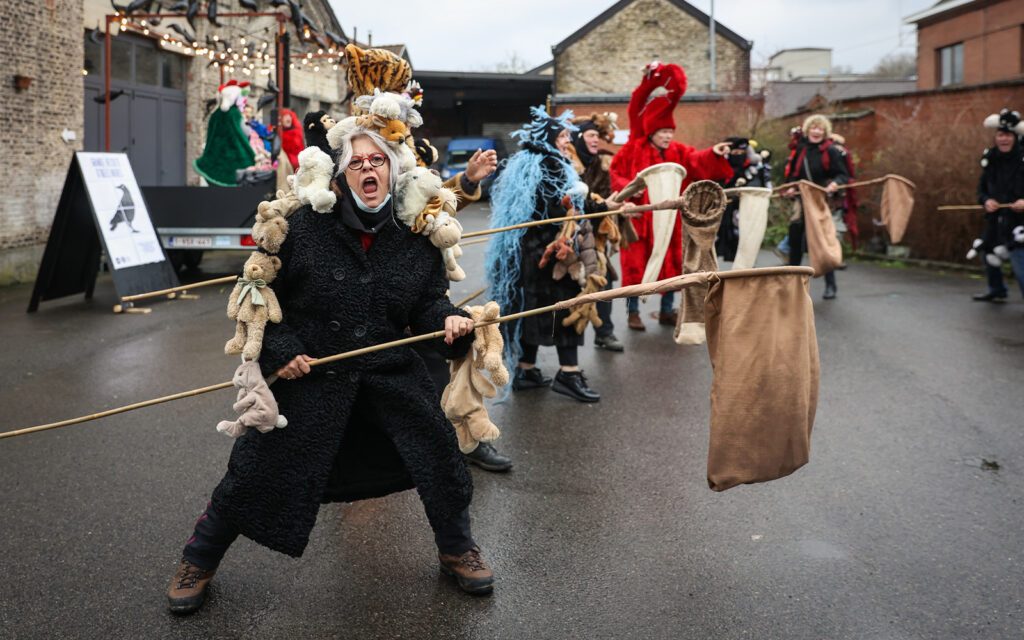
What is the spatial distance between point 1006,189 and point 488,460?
7923 millimetres

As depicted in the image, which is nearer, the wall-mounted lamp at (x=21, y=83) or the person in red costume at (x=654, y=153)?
the person in red costume at (x=654, y=153)

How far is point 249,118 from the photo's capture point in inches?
690

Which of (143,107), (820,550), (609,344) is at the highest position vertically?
(143,107)

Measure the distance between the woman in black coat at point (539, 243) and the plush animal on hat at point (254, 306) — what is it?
312 cm

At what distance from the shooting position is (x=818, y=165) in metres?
11.8

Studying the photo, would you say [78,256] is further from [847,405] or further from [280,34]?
[847,405]

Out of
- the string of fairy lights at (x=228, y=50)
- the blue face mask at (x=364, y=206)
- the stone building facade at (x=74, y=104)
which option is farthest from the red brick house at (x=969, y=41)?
the blue face mask at (x=364, y=206)

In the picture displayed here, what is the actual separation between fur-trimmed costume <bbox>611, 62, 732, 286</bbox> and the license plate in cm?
612

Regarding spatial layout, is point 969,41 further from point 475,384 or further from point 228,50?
point 475,384

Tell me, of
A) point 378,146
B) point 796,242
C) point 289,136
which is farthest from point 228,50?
point 378,146

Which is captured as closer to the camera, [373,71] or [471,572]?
[471,572]

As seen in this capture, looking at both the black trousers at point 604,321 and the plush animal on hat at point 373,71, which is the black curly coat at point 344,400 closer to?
the plush animal on hat at point 373,71

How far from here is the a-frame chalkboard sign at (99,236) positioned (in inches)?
411

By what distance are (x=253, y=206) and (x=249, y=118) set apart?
17.2ft
